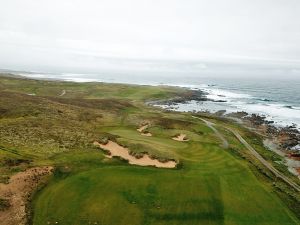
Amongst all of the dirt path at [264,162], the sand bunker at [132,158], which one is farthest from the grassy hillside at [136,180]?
the dirt path at [264,162]

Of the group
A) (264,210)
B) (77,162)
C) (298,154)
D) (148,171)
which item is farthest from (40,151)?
(298,154)

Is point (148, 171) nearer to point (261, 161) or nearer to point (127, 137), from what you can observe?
point (127, 137)

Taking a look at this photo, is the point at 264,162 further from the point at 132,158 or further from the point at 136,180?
the point at 136,180

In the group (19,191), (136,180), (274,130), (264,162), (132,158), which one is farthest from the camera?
(274,130)

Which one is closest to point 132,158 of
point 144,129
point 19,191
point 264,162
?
point 19,191

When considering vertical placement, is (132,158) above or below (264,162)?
above

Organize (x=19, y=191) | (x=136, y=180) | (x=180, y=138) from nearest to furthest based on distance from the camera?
(x=19, y=191) < (x=136, y=180) < (x=180, y=138)

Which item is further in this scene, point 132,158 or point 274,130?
point 274,130
